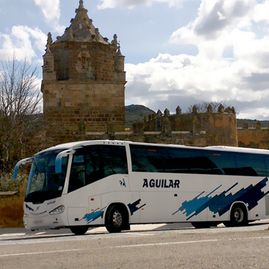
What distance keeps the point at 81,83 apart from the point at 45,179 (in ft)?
77.9

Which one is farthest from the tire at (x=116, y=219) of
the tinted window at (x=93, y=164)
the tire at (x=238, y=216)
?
the tire at (x=238, y=216)

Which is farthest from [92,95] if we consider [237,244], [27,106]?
[237,244]

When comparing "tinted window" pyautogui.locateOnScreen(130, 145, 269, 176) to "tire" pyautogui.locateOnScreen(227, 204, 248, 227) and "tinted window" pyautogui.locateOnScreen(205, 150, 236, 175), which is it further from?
"tire" pyautogui.locateOnScreen(227, 204, 248, 227)

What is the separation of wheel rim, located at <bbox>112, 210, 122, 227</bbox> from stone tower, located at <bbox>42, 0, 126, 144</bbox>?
22.1m

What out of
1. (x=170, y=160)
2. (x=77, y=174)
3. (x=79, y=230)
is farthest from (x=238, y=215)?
(x=77, y=174)

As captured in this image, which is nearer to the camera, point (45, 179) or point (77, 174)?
point (77, 174)

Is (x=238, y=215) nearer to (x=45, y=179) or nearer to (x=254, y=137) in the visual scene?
(x=45, y=179)

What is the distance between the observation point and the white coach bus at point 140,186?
2188 cm

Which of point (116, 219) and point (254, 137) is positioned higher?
point (254, 137)

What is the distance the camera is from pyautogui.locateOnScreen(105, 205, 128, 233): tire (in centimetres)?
2238

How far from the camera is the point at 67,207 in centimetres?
2164

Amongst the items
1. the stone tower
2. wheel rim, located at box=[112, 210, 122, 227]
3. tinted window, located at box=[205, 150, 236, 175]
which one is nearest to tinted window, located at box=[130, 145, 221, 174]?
tinted window, located at box=[205, 150, 236, 175]

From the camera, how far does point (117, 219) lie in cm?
2262

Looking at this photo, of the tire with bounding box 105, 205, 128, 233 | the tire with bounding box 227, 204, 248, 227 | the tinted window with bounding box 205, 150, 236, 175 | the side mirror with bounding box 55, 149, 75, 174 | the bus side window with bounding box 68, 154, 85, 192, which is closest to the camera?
the side mirror with bounding box 55, 149, 75, 174
